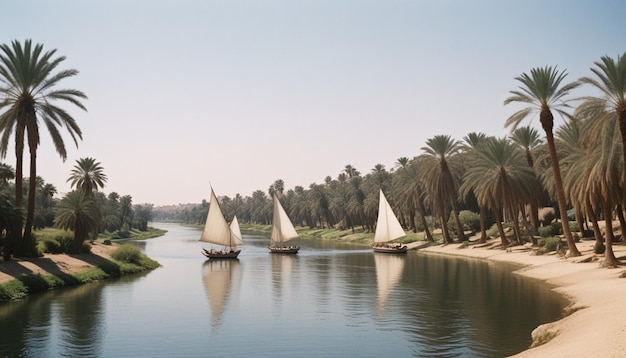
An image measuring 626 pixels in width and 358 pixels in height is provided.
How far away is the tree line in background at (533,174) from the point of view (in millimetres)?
35344

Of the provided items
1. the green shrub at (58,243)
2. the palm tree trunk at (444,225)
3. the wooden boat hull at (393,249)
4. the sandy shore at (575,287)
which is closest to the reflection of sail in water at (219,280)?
the sandy shore at (575,287)

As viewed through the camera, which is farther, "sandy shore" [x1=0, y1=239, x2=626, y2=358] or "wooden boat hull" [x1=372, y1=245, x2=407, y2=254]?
"wooden boat hull" [x1=372, y1=245, x2=407, y2=254]

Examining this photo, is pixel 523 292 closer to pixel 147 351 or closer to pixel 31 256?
pixel 147 351

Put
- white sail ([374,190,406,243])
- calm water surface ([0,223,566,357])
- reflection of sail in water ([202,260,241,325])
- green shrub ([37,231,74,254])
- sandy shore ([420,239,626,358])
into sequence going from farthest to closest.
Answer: white sail ([374,190,406,243]) < green shrub ([37,231,74,254]) < reflection of sail in water ([202,260,241,325]) < calm water surface ([0,223,566,357]) < sandy shore ([420,239,626,358])

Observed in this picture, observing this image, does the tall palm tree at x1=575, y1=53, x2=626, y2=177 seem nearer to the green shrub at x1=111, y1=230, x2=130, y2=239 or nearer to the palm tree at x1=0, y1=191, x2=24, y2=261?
the palm tree at x1=0, y1=191, x2=24, y2=261

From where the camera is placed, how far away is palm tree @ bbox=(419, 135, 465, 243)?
80.2 meters

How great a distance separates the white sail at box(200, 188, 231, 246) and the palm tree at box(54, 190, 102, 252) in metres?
24.0

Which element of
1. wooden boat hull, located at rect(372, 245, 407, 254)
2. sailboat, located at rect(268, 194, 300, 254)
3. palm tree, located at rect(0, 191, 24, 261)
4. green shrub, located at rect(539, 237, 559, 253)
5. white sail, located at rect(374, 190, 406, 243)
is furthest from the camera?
sailboat, located at rect(268, 194, 300, 254)

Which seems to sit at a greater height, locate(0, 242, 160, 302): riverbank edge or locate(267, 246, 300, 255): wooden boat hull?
locate(0, 242, 160, 302): riverbank edge

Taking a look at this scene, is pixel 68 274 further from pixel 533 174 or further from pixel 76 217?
pixel 533 174

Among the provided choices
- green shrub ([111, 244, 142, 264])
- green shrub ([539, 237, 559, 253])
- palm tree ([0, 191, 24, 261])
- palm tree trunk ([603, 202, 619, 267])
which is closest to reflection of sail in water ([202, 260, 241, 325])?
green shrub ([111, 244, 142, 264])

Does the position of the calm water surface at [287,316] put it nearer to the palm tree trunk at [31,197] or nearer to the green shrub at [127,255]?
the palm tree trunk at [31,197]

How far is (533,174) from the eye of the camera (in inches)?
2724

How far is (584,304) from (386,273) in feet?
88.5
